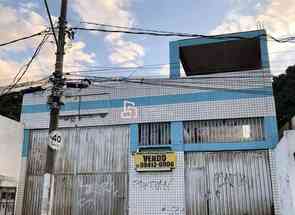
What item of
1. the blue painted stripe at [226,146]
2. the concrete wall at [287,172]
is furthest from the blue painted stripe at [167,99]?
the concrete wall at [287,172]

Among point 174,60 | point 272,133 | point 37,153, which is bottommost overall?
point 37,153

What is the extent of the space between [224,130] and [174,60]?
3706 mm

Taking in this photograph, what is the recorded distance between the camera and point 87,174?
1441 cm

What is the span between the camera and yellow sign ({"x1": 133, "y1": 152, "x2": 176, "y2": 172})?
1346 centimetres

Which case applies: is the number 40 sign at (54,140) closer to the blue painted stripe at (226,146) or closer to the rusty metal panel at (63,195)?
the rusty metal panel at (63,195)

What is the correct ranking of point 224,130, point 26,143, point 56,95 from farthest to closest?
1. point 26,143
2. point 224,130
3. point 56,95

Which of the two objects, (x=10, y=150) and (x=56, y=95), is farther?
(x=10, y=150)

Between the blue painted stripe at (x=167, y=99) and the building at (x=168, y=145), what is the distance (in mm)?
40

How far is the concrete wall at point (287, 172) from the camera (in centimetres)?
998

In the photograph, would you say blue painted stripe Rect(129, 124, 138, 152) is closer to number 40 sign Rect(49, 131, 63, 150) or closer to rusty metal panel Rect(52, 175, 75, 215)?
rusty metal panel Rect(52, 175, 75, 215)

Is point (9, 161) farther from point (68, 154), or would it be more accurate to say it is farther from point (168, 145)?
point (168, 145)

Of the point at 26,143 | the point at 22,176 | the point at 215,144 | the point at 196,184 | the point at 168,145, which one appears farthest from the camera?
the point at 26,143

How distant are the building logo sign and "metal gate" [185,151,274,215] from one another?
299 centimetres

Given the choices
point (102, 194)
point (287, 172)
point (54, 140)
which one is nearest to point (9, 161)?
point (102, 194)
